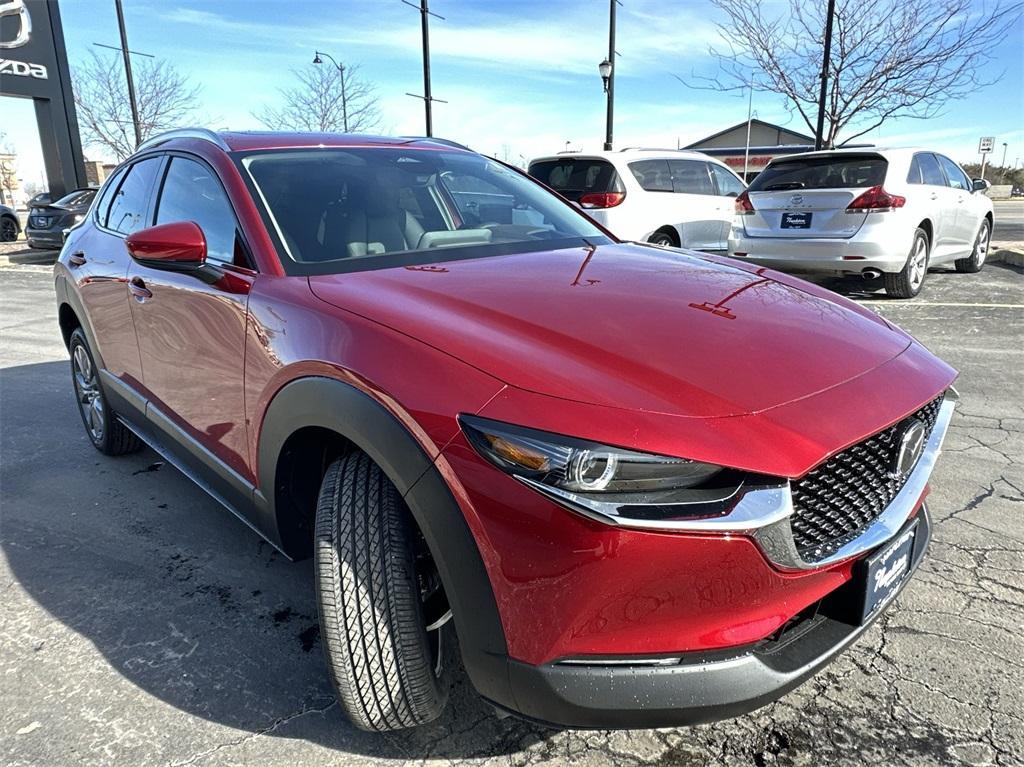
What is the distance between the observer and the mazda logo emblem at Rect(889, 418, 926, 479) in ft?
5.50

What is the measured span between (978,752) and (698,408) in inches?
48.3

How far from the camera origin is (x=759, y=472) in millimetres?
1369

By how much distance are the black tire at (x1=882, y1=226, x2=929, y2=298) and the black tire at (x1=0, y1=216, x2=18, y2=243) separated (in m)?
20.5

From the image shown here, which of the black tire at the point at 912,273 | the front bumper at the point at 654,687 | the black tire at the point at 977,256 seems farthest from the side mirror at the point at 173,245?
the black tire at the point at 977,256

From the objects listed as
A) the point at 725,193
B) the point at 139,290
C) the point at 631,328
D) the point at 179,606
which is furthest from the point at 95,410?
the point at 725,193

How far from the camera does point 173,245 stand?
2266mm

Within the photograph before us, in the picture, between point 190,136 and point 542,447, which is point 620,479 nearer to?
point 542,447

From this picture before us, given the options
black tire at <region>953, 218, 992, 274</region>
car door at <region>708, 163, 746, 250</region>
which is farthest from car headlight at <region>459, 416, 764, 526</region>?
black tire at <region>953, 218, 992, 274</region>

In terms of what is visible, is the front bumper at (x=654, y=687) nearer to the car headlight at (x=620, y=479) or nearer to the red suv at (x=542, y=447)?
the red suv at (x=542, y=447)

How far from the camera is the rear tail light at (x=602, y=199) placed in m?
8.20

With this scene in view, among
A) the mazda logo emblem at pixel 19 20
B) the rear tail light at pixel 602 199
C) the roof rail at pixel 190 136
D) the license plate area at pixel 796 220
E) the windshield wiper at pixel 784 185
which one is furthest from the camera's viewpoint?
the mazda logo emblem at pixel 19 20

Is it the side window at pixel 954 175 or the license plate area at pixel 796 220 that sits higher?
the side window at pixel 954 175

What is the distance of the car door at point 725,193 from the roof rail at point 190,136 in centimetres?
763

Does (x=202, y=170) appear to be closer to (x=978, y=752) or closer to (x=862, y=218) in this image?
(x=978, y=752)
